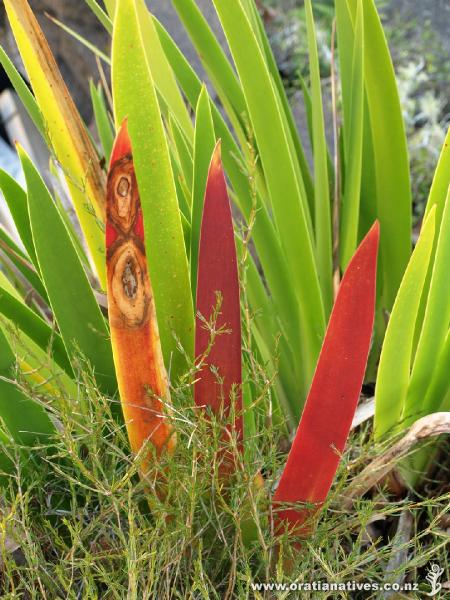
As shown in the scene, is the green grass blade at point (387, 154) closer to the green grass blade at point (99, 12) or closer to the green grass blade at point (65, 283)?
the green grass blade at point (99, 12)

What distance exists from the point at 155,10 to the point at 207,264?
239cm

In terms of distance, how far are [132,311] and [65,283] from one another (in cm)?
12

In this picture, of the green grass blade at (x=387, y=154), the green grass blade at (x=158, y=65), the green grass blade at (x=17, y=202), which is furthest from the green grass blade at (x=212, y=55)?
the green grass blade at (x=17, y=202)

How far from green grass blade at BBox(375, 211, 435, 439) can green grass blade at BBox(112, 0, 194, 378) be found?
184 mm

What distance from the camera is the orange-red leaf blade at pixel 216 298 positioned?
556 mm

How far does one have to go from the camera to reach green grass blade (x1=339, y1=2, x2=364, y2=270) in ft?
2.68

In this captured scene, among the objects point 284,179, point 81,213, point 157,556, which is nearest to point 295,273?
point 284,179

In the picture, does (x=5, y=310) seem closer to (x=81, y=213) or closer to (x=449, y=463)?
(x=81, y=213)

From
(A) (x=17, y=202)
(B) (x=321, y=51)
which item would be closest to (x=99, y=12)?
(A) (x=17, y=202)

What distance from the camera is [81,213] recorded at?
802 mm

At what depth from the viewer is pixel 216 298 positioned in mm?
555

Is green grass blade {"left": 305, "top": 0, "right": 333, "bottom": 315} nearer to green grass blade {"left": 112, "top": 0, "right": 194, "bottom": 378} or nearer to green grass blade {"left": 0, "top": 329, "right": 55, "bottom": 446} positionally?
green grass blade {"left": 112, "top": 0, "right": 194, "bottom": 378}

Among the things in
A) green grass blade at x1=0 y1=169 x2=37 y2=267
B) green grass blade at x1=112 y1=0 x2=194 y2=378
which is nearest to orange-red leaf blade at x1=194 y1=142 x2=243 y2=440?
green grass blade at x1=112 y1=0 x2=194 y2=378

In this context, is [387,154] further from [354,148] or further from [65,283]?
[65,283]
